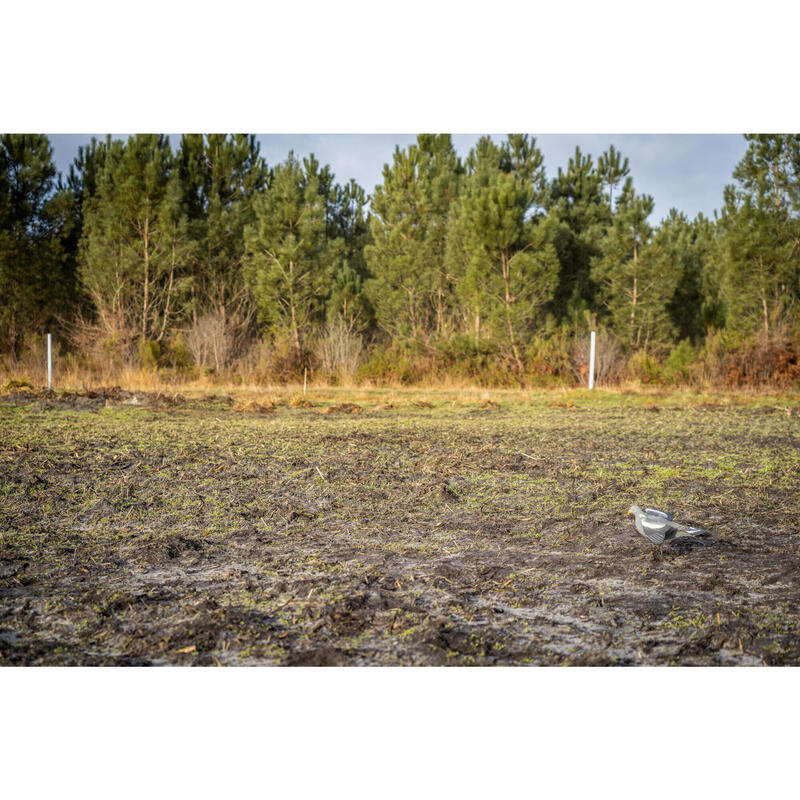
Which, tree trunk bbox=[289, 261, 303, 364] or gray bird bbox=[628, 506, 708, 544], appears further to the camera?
tree trunk bbox=[289, 261, 303, 364]

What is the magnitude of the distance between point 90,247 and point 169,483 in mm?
17079

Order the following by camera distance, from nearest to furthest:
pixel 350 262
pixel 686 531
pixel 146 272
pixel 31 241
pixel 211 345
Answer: pixel 686 531
pixel 211 345
pixel 146 272
pixel 31 241
pixel 350 262

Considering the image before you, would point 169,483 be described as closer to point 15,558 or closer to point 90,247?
point 15,558

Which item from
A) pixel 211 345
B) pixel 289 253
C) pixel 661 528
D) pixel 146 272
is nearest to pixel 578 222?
pixel 289 253

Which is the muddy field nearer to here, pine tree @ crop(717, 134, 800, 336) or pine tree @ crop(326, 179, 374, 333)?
pine tree @ crop(717, 134, 800, 336)

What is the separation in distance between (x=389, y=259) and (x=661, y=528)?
19.7 m

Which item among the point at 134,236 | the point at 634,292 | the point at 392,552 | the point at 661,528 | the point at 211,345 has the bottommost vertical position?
the point at 392,552

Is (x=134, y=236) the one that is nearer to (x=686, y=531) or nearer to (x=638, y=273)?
(x=638, y=273)

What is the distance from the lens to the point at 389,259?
22906 millimetres

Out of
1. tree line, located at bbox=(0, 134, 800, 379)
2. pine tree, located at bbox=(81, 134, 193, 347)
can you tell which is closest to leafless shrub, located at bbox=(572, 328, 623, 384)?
tree line, located at bbox=(0, 134, 800, 379)

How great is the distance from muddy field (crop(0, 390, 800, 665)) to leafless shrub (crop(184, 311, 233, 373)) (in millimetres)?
11017

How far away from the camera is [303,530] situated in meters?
4.34

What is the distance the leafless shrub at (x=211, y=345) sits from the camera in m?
19.0

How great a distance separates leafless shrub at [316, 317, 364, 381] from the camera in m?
18.4
